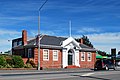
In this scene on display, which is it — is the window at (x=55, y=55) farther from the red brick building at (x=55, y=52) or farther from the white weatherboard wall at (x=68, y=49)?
the white weatherboard wall at (x=68, y=49)

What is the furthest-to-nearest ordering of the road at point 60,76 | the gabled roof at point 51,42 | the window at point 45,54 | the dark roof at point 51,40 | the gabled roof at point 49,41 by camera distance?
the dark roof at point 51,40 < the gabled roof at point 49,41 < the gabled roof at point 51,42 < the window at point 45,54 < the road at point 60,76

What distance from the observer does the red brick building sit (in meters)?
45.9

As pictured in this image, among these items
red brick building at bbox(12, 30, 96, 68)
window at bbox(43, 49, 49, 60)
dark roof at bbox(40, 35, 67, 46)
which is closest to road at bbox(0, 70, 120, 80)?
red brick building at bbox(12, 30, 96, 68)

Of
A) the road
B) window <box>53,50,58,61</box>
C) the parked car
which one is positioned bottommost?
the road

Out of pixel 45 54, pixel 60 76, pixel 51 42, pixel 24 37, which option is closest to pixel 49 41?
pixel 51 42

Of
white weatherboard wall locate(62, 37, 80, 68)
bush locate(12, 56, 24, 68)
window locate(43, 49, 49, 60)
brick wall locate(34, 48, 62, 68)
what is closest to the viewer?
bush locate(12, 56, 24, 68)

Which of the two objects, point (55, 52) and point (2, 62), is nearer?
point (2, 62)

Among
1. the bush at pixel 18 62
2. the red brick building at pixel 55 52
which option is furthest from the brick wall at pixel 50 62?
the bush at pixel 18 62

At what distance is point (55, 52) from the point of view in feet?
156

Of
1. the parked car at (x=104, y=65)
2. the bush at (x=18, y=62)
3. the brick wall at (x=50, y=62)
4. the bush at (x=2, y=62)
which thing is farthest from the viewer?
the brick wall at (x=50, y=62)

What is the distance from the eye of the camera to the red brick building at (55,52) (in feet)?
151

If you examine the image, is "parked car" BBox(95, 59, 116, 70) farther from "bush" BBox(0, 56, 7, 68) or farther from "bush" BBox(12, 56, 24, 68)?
"bush" BBox(0, 56, 7, 68)

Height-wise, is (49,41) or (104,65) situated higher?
(49,41)

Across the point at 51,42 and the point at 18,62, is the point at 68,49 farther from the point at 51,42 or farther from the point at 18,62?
the point at 18,62
